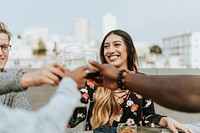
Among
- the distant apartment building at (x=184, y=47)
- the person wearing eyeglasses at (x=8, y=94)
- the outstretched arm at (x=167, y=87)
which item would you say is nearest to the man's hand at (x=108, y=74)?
the outstretched arm at (x=167, y=87)

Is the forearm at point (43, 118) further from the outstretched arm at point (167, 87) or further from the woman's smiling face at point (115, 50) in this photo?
the woman's smiling face at point (115, 50)

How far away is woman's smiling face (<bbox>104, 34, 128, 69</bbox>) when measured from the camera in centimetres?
221

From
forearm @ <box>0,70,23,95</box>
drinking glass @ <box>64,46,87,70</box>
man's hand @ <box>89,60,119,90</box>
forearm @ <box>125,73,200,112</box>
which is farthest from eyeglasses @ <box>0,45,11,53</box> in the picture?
forearm @ <box>125,73,200,112</box>

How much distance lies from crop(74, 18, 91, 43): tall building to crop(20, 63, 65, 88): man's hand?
88.3 metres

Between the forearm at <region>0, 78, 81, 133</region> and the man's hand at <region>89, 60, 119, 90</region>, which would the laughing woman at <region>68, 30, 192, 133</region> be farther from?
the forearm at <region>0, 78, 81, 133</region>

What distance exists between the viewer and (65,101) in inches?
29.0

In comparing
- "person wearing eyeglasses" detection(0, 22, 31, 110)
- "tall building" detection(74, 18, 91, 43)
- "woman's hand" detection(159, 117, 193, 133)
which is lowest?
"woman's hand" detection(159, 117, 193, 133)

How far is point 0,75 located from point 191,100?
69 centimetres

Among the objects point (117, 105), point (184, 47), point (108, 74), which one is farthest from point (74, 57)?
point (184, 47)

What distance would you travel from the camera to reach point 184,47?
7006cm

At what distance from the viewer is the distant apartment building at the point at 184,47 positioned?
62.5 meters

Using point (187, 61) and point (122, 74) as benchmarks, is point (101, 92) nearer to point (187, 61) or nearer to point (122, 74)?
point (122, 74)

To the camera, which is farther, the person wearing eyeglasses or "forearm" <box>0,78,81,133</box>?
the person wearing eyeglasses

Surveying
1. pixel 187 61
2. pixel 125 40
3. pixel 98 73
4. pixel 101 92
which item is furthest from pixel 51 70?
pixel 187 61
